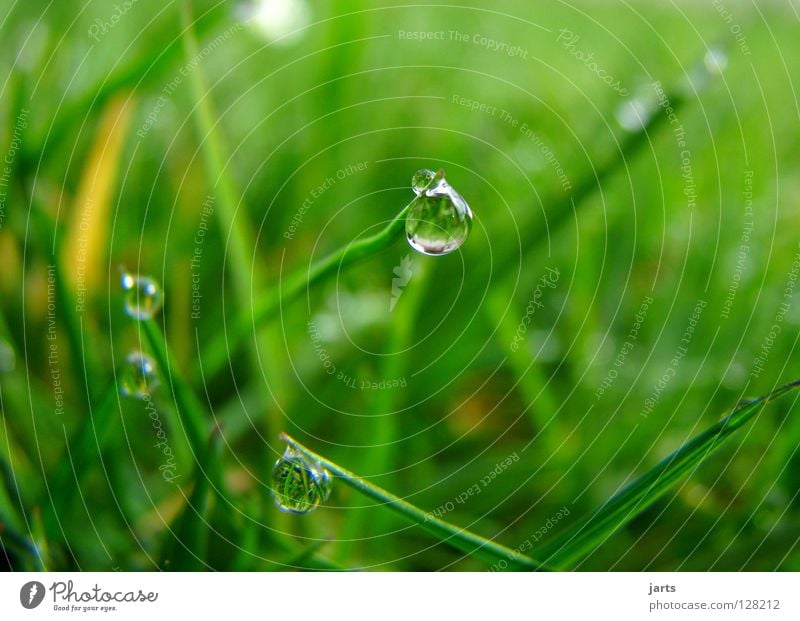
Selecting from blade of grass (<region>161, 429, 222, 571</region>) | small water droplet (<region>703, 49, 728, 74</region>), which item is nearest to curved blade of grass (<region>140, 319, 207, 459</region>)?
blade of grass (<region>161, 429, 222, 571</region>)

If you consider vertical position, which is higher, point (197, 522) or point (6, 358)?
point (6, 358)

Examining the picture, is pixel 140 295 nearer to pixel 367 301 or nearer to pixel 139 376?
pixel 139 376

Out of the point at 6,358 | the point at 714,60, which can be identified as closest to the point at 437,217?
the point at 6,358

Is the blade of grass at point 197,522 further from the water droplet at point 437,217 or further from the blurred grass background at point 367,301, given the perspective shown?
the water droplet at point 437,217

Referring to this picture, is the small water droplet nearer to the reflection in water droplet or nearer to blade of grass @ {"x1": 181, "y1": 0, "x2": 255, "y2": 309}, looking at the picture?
blade of grass @ {"x1": 181, "y1": 0, "x2": 255, "y2": 309}

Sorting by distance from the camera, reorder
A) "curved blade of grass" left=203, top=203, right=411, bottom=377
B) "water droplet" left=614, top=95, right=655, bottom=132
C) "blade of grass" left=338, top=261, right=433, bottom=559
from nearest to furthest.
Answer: "curved blade of grass" left=203, top=203, right=411, bottom=377, "blade of grass" left=338, top=261, right=433, bottom=559, "water droplet" left=614, top=95, right=655, bottom=132
